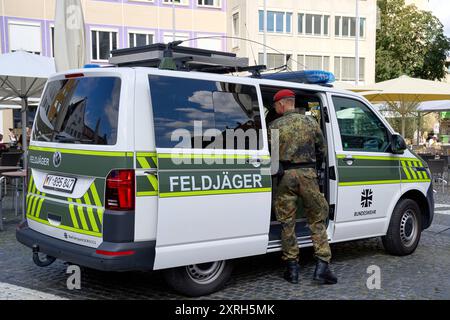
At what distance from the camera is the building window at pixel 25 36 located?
2842 cm

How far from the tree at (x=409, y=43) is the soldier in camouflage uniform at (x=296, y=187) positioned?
42.8 metres

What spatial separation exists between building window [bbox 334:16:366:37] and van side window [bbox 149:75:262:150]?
40.5 metres

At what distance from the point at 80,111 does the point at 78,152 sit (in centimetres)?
38

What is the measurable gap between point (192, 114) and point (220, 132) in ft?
1.10

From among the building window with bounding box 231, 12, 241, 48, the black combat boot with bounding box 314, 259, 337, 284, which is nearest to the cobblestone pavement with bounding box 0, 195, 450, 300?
the black combat boot with bounding box 314, 259, 337, 284

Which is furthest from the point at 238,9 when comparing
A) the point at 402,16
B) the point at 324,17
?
the point at 402,16

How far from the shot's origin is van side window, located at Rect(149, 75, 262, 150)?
426 centimetres

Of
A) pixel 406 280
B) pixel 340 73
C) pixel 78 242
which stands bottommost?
pixel 406 280

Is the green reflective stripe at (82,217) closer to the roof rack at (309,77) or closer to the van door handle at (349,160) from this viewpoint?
the roof rack at (309,77)

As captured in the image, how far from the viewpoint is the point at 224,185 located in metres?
4.52

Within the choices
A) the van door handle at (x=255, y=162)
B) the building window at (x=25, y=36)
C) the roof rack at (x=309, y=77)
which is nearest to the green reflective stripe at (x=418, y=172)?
the roof rack at (x=309, y=77)

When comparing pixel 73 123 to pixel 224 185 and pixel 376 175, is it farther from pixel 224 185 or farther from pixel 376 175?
pixel 376 175

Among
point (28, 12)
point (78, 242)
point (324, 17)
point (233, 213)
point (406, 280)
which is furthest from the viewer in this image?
point (324, 17)

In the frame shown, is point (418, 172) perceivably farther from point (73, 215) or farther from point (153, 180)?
point (73, 215)
